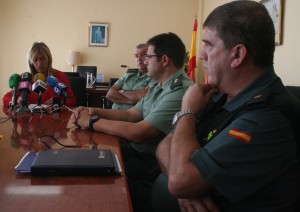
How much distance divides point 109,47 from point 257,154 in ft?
16.9

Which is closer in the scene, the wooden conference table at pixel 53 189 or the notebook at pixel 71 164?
the wooden conference table at pixel 53 189

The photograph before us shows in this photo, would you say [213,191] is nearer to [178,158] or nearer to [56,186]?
[178,158]

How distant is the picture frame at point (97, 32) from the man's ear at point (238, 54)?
16.1 ft

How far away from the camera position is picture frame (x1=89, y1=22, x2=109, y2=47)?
5.59 m

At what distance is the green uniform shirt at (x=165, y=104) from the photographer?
1529 millimetres

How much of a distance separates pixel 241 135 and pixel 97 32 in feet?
16.9

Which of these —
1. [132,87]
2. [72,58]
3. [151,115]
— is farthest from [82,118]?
[72,58]

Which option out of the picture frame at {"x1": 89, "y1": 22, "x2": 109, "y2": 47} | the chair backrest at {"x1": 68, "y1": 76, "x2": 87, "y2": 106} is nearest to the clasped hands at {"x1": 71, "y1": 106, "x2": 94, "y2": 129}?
the chair backrest at {"x1": 68, "y1": 76, "x2": 87, "y2": 106}

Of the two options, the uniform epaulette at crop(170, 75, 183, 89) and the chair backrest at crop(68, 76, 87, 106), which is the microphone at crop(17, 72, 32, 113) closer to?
the uniform epaulette at crop(170, 75, 183, 89)

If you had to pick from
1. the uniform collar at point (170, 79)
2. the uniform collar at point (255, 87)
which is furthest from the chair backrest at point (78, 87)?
the uniform collar at point (255, 87)

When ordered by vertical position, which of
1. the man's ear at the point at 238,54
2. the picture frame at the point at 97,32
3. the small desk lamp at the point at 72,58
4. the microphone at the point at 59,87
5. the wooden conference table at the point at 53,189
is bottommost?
the wooden conference table at the point at 53,189

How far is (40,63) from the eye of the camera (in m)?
2.70

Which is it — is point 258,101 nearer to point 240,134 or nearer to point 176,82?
point 240,134

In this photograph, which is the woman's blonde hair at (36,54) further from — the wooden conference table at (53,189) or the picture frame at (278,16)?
the picture frame at (278,16)
